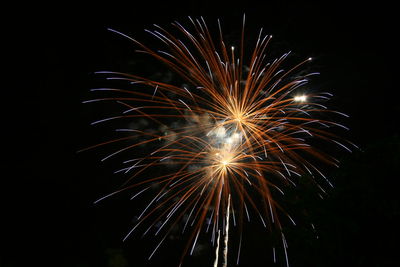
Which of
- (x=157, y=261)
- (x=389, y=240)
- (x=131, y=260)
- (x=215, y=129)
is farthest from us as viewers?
(x=157, y=261)

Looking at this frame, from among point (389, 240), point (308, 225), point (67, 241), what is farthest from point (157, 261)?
point (389, 240)

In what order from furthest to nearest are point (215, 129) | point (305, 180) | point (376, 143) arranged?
point (215, 129), point (305, 180), point (376, 143)

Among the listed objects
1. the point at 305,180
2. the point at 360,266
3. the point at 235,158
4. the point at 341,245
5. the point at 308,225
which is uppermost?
the point at 235,158

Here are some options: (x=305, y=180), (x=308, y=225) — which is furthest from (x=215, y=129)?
(x=308, y=225)

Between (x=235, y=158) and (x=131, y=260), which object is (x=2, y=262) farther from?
(x=235, y=158)

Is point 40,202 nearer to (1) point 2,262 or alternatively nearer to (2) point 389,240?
(1) point 2,262

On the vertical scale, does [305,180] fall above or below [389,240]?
above

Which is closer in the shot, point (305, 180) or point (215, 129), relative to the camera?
point (305, 180)

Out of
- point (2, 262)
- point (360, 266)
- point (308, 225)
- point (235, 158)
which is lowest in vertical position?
point (2, 262)

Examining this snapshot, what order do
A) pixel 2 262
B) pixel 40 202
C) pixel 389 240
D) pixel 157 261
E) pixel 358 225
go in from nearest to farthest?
pixel 389 240
pixel 358 225
pixel 2 262
pixel 40 202
pixel 157 261
